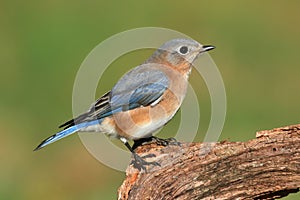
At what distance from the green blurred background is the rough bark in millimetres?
2867

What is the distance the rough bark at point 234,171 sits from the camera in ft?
30.5

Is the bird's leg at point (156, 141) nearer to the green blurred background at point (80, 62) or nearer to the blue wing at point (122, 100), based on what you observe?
the blue wing at point (122, 100)

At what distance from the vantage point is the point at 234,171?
9.38 m

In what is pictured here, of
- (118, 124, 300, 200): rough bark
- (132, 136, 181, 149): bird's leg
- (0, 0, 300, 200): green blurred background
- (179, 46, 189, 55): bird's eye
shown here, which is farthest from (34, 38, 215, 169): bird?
(0, 0, 300, 200): green blurred background

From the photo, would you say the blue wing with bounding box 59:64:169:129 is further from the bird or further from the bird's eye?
the bird's eye

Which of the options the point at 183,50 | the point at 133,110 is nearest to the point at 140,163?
the point at 133,110

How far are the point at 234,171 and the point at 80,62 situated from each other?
7.83 m

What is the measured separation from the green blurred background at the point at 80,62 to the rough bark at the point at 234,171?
113 inches

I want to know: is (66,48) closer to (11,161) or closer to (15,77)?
(15,77)

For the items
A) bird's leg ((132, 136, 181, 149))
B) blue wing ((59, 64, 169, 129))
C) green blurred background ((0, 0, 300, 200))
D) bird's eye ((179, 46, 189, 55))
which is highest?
green blurred background ((0, 0, 300, 200))

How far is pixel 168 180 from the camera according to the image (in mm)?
9297

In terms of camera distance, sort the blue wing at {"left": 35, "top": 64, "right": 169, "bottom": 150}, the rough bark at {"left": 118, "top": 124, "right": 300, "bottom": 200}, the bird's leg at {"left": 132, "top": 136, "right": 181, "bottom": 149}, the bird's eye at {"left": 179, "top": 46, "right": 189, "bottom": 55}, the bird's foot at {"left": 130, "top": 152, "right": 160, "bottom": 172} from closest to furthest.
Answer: the rough bark at {"left": 118, "top": 124, "right": 300, "bottom": 200} → the bird's foot at {"left": 130, "top": 152, "right": 160, "bottom": 172} → the bird's leg at {"left": 132, "top": 136, "right": 181, "bottom": 149} → the blue wing at {"left": 35, "top": 64, "right": 169, "bottom": 150} → the bird's eye at {"left": 179, "top": 46, "right": 189, "bottom": 55}

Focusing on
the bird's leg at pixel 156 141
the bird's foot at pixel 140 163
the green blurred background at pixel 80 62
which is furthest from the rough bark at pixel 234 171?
the green blurred background at pixel 80 62

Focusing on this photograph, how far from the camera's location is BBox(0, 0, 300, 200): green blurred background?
13953mm
